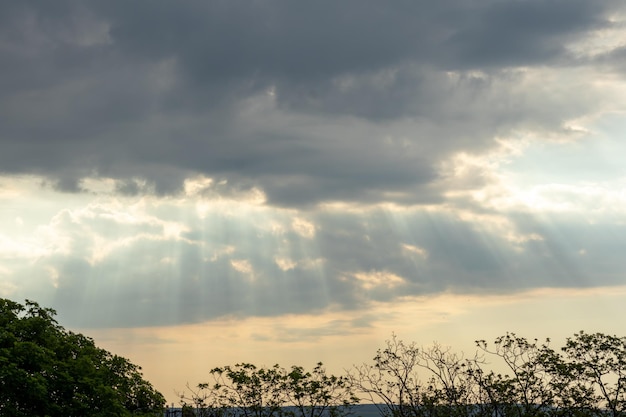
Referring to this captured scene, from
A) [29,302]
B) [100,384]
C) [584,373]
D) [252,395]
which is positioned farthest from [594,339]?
[29,302]

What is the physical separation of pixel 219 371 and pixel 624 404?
22.9m

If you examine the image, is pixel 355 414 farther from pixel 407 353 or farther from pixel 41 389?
pixel 41 389

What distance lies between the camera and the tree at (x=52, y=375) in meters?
35.3

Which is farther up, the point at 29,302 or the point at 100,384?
the point at 29,302

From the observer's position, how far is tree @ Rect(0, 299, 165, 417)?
35344 mm

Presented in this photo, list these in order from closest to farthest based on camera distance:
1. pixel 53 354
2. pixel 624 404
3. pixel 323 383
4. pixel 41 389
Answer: pixel 41 389 → pixel 53 354 → pixel 624 404 → pixel 323 383

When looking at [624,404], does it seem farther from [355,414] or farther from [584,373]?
[355,414]

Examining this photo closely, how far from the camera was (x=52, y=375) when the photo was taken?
37.4 m

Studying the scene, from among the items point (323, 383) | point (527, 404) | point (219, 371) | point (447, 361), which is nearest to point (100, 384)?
point (219, 371)

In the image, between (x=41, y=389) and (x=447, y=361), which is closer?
(x=41, y=389)

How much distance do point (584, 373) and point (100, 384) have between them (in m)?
24.5

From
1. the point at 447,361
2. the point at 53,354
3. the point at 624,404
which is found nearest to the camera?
the point at 53,354

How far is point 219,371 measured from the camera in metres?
48.6

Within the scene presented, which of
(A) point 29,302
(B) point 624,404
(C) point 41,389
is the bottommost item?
(B) point 624,404
